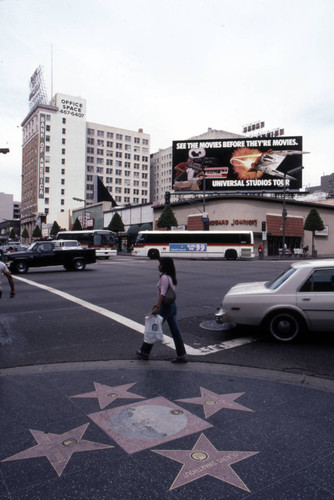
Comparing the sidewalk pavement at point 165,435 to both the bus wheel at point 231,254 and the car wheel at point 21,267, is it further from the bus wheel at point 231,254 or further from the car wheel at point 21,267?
the bus wheel at point 231,254

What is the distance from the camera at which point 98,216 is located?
72000mm

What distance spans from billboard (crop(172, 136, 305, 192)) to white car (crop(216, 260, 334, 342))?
4539 cm

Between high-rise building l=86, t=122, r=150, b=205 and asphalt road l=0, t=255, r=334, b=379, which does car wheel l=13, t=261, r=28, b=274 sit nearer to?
asphalt road l=0, t=255, r=334, b=379

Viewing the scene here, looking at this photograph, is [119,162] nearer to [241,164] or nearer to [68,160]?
[68,160]

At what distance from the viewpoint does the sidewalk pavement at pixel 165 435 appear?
2.70 meters

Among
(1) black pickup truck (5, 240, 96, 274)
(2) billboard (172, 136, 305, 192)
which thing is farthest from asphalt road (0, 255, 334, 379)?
(2) billboard (172, 136, 305, 192)

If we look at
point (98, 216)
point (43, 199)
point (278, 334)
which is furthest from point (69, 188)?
point (278, 334)

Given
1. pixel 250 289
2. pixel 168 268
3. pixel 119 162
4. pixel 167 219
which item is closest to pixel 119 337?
pixel 168 268

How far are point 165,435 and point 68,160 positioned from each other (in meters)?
109

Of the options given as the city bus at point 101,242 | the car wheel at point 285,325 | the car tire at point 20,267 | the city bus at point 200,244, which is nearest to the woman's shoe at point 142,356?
the car wheel at point 285,325

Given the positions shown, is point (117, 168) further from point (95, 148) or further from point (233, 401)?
point (233, 401)

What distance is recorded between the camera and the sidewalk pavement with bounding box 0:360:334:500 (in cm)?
270

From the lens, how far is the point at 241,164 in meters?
52.1

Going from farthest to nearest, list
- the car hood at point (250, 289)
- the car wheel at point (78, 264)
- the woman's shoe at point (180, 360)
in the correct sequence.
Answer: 1. the car wheel at point (78, 264)
2. the car hood at point (250, 289)
3. the woman's shoe at point (180, 360)
